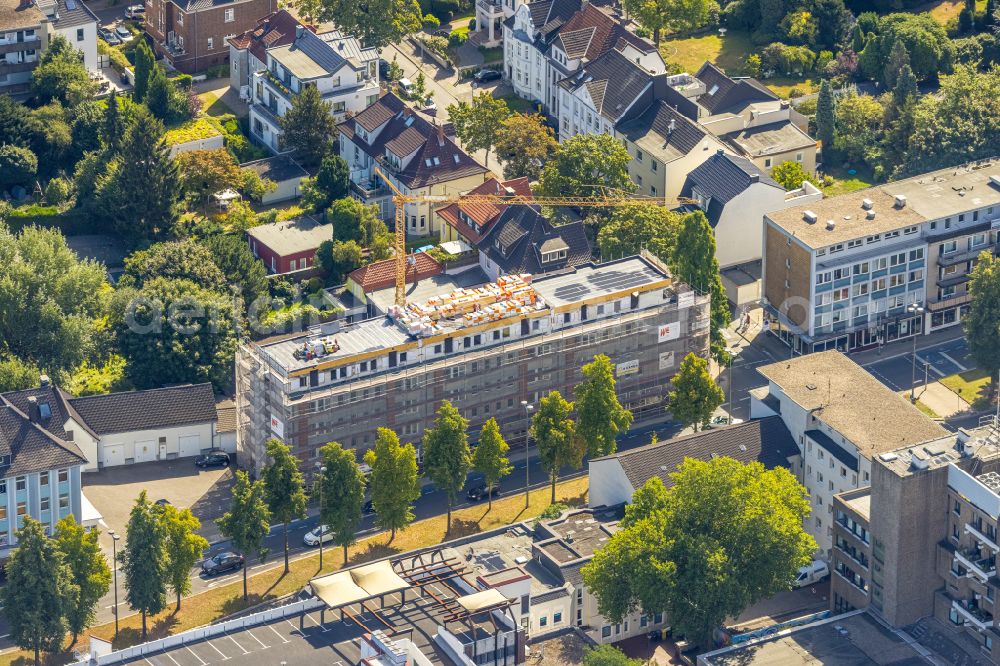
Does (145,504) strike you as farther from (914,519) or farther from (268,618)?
(914,519)

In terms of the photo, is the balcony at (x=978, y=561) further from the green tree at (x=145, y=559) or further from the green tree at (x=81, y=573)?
the green tree at (x=81, y=573)

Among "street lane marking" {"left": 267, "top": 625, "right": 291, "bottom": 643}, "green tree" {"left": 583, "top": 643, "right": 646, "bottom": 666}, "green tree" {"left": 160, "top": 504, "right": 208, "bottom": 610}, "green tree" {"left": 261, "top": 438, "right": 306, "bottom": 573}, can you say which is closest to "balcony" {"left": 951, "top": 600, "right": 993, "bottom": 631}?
"green tree" {"left": 583, "top": 643, "right": 646, "bottom": 666}

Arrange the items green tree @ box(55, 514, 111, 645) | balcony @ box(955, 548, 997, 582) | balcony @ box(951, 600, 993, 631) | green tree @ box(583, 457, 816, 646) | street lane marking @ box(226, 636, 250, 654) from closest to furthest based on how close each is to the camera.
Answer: street lane marking @ box(226, 636, 250, 654) → balcony @ box(955, 548, 997, 582) → balcony @ box(951, 600, 993, 631) → green tree @ box(583, 457, 816, 646) → green tree @ box(55, 514, 111, 645)

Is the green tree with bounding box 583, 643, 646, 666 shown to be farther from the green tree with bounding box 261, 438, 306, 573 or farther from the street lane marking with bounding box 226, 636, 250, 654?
the green tree with bounding box 261, 438, 306, 573

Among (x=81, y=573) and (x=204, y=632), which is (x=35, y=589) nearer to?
(x=81, y=573)

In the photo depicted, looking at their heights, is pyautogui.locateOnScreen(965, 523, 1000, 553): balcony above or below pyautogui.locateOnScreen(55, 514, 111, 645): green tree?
above

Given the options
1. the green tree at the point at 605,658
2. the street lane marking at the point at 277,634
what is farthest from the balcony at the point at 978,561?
the street lane marking at the point at 277,634

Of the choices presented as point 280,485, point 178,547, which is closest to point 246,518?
point 280,485
